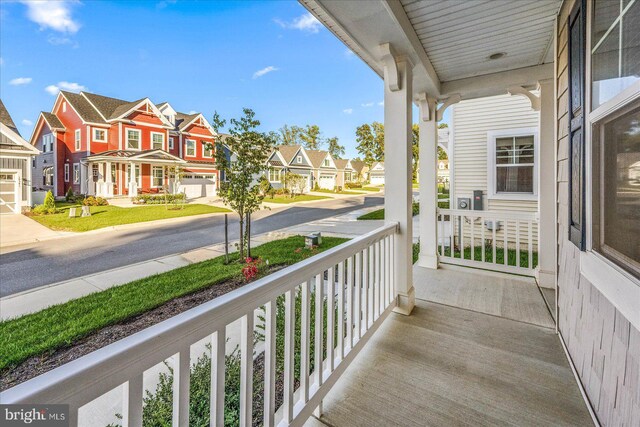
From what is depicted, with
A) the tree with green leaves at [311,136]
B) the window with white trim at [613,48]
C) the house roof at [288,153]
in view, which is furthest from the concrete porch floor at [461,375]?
the house roof at [288,153]

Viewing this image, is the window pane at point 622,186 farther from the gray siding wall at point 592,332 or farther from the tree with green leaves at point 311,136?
the tree with green leaves at point 311,136

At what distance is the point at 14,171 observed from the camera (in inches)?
371

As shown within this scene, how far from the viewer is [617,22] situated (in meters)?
1.22

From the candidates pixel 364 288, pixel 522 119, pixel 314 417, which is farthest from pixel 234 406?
pixel 522 119

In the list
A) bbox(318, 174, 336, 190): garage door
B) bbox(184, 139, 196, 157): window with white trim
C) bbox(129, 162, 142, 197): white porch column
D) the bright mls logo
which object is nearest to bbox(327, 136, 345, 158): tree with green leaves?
bbox(184, 139, 196, 157): window with white trim

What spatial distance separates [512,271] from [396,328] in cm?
225

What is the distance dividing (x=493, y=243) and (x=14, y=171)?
13.6 metres

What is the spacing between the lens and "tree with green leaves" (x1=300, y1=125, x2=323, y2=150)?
8.62 m

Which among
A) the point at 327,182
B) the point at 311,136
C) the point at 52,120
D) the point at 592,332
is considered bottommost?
the point at 592,332

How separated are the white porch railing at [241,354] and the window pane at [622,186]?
1.22 m

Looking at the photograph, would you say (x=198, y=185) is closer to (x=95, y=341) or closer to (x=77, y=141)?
(x=77, y=141)

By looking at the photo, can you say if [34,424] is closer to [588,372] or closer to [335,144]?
[588,372]

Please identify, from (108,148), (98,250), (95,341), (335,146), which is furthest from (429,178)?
(108,148)

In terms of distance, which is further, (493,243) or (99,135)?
(99,135)
